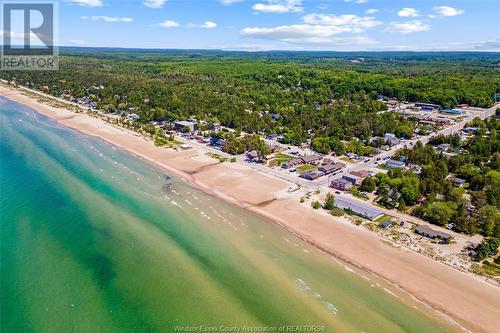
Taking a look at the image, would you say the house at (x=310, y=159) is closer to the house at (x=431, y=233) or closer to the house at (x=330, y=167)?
the house at (x=330, y=167)

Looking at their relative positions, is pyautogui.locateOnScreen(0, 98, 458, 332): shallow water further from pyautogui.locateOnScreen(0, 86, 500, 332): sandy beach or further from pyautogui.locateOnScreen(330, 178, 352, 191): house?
pyautogui.locateOnScreen(330, 178, 352, 191): house

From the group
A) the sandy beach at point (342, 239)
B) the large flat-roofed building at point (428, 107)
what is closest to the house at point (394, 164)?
the sandy beach at point (342, 239)

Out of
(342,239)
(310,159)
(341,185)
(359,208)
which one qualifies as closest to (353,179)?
(341,185)

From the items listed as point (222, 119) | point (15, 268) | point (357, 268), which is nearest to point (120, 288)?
point (15, 268)

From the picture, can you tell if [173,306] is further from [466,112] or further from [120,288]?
[466,112]

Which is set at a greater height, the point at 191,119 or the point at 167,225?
the point at 191,119

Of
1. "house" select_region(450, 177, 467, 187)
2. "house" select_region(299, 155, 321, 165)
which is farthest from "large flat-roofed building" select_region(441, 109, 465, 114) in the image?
"house" select_region(299, 155, 321, 165)

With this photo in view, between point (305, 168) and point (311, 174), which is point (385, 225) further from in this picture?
point (305, 168)
